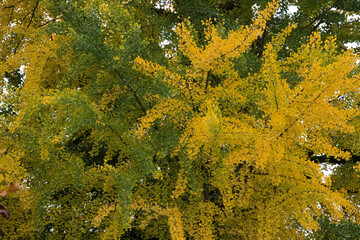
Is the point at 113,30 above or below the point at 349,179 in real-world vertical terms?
above

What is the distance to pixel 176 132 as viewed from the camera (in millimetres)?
4246

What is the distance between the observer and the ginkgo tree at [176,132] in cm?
372

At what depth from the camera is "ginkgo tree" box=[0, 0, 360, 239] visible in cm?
372

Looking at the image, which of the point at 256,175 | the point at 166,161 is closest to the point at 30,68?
the point at 166,161

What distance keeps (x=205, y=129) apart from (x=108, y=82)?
1658 millimetres

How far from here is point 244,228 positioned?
14.7ft

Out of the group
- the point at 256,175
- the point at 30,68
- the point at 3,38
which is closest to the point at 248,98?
the point at 256,175

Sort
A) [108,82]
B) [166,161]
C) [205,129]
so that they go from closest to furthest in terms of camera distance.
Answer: [205,129], [108,82], [166,161]

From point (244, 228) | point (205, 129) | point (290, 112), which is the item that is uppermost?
point (290, 112)

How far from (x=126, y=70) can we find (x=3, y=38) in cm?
343

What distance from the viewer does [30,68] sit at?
4.80 m

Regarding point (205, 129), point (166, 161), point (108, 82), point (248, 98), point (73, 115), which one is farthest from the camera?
point (166, 161)

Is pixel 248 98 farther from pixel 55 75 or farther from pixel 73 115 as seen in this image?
pixel 55 75

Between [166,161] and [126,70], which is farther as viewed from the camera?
[166,161]
